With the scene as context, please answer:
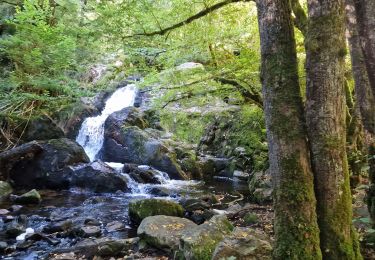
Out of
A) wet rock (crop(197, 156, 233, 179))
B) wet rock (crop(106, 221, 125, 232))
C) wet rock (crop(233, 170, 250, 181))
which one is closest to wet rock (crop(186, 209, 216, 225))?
wet rock (crop(106, 221, 125, 232))

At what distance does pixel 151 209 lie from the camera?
8.75 m

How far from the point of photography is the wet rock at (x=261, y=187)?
1001 cm

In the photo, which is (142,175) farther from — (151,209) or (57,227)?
(57,227)

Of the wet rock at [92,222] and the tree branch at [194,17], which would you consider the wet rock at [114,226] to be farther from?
the tree branch at [194,17]

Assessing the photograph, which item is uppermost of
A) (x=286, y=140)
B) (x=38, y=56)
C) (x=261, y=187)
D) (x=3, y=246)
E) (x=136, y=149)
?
(x=38, y=56)

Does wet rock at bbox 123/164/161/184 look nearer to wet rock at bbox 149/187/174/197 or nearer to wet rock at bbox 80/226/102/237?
wet rock at bbox 149/187/174/197

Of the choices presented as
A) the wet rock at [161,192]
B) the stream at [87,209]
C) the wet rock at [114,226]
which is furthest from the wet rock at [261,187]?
the wet rock at [114,226]

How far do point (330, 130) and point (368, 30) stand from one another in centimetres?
139

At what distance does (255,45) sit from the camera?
842cm

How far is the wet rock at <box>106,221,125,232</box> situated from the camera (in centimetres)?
847

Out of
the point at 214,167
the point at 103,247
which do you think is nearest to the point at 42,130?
the point at 214,167

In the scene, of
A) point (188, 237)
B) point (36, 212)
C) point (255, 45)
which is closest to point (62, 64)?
point (36, 212)

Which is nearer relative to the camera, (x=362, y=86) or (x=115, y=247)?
(x=362, y=86)

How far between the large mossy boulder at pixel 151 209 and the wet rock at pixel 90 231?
3.39ft
